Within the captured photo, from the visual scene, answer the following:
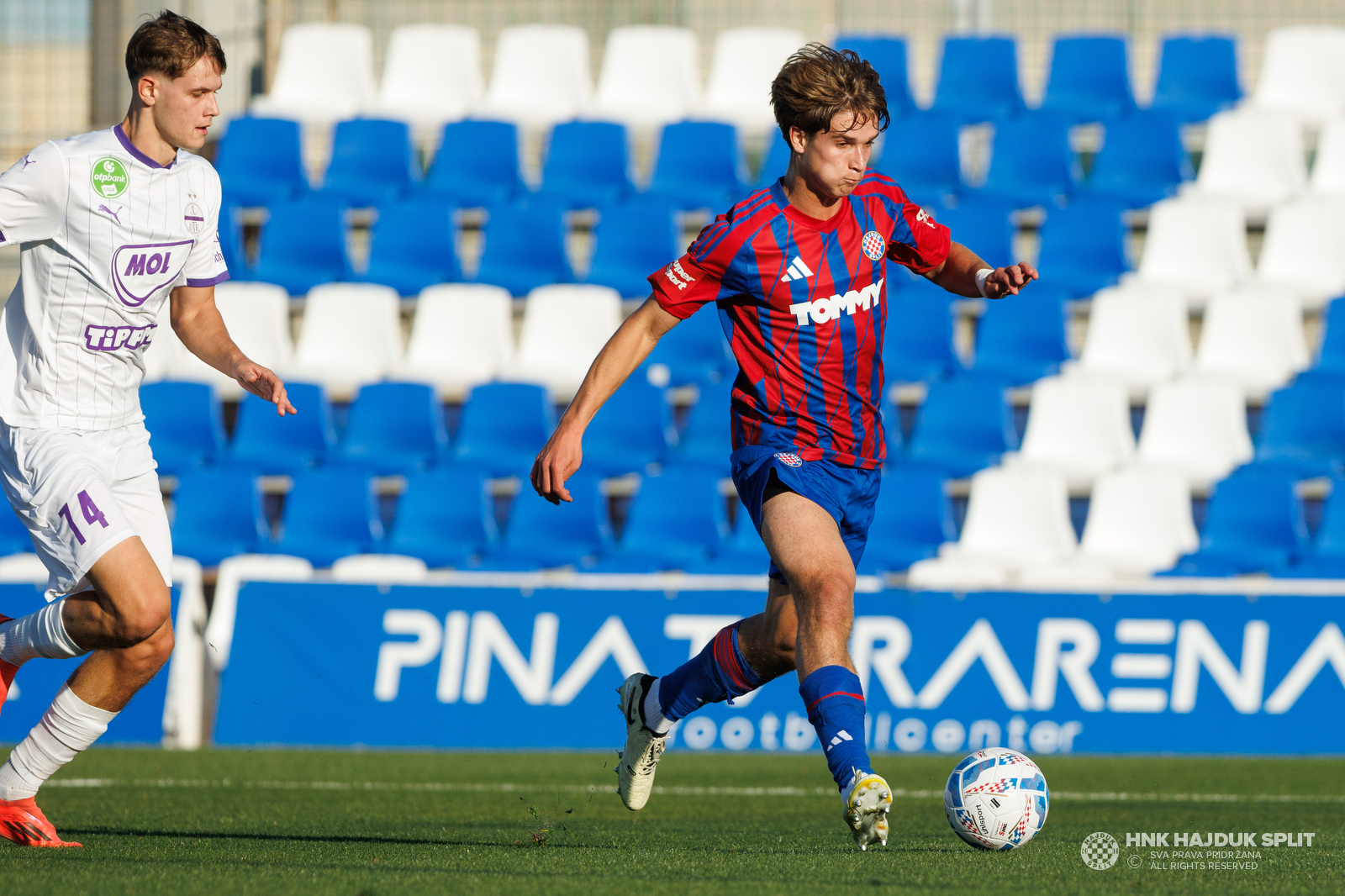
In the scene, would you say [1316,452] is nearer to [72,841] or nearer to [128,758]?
[128,758]

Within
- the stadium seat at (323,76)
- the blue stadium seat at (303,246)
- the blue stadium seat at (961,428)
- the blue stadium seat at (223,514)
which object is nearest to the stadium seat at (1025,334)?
the blue stadium seat at (961,428)

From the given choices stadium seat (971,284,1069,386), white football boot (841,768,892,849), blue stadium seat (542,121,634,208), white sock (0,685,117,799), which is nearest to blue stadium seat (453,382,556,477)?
blue stadium seat (542,121,634,208)

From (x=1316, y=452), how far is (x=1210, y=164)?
2837mm

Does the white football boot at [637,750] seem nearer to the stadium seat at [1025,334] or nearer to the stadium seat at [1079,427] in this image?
the stadium seat at [1079,427]

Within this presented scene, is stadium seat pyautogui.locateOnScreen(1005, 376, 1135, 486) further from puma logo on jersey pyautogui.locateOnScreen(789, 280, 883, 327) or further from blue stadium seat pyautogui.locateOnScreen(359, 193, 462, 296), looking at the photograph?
puma logo on jersey pyautogui.locateOnScreen(789, 280, 883, 327)

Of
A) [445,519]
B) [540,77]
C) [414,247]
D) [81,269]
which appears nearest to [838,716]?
[81,269]

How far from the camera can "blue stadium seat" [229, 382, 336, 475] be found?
10750 millimetres

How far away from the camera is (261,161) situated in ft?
41.1

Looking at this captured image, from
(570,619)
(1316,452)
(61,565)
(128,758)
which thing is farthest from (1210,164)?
(61,565)

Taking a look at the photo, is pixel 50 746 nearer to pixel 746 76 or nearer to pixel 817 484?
pixel 817 484

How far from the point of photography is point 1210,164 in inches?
490

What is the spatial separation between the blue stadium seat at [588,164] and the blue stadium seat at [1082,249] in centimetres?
322

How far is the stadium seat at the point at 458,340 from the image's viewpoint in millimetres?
11367

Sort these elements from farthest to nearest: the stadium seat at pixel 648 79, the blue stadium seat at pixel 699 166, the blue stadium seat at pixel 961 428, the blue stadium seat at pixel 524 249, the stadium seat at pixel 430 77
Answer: the stadium seat at pixel 430 77
the stadium seat at pixel 648 79
the blue stadium seat at pixel 699 166
the blue stadium seat at pixel 524 249
the blue stadium seat at pixel 961 428
